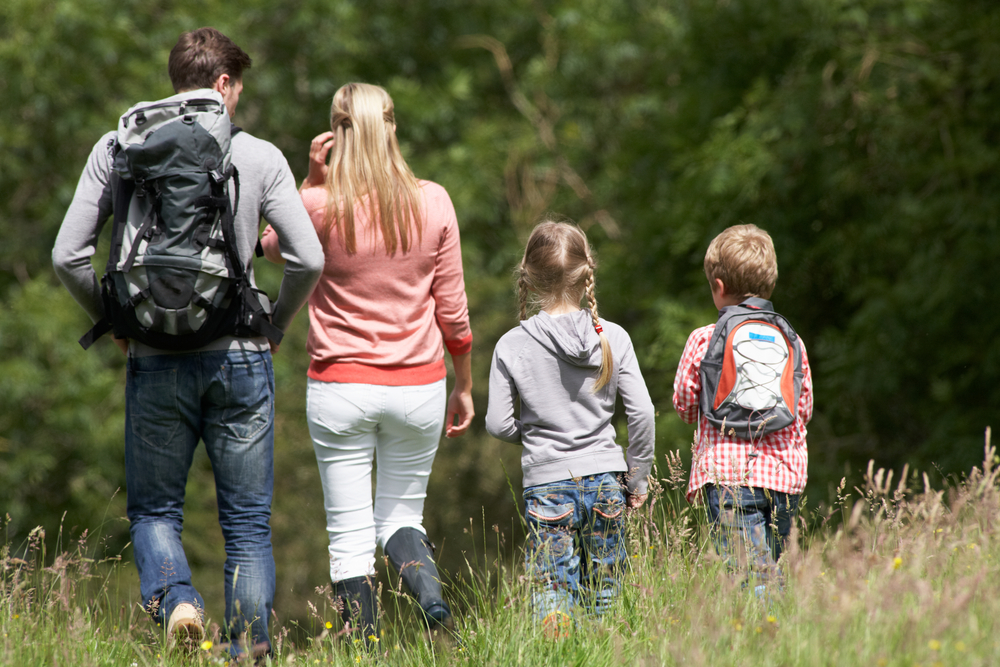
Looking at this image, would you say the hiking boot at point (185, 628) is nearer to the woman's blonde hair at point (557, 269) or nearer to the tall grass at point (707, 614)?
the tall grass at point (707, 614)

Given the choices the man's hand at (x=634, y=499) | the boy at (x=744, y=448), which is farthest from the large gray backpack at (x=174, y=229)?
the boy at (x=744, y=448)

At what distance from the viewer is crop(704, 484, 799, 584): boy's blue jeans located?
2.71 metres

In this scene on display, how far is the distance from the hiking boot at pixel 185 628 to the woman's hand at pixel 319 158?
4.93 ft

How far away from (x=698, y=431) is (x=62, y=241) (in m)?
2.06

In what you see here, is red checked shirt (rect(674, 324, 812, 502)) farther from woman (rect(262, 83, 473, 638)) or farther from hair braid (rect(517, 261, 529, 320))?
woman (rect(262, 83, 473, 638))

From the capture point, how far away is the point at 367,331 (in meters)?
3.14

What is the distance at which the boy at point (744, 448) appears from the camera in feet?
9.27

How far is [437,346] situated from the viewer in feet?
10.8

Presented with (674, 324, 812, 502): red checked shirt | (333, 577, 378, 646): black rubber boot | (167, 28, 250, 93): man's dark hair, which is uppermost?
(167, 28, 250, 93): man's dark hair

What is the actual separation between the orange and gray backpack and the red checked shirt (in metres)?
0.05

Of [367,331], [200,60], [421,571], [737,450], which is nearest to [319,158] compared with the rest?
[200,60]

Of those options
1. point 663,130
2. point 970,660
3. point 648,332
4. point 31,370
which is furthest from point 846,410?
point 31,370

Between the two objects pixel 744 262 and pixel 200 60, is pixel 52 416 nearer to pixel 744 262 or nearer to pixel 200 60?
pixel 200 60

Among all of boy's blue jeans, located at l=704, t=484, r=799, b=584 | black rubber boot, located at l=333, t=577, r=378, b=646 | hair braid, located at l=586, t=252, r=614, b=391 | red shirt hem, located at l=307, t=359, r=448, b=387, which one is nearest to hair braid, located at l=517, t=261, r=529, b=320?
hair braid, located at l=586, t=252, r=614, b=391
